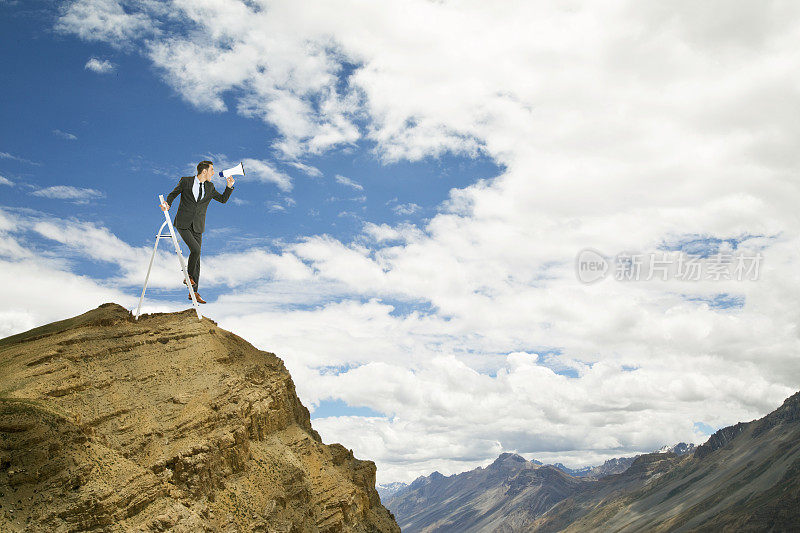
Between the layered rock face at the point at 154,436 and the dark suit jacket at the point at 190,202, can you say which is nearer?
the layered rock face at the point at 154,436

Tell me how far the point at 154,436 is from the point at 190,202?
14212 mm

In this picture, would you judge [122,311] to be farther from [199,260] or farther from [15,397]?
[199,260]

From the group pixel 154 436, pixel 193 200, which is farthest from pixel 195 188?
pixel 154 436

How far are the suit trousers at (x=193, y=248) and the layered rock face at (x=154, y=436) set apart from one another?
9.50 m

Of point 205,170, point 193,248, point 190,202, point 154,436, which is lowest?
point 154,436

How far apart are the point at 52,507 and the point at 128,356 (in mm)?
13073

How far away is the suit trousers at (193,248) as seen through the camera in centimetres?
2794

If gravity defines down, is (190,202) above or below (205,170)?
below

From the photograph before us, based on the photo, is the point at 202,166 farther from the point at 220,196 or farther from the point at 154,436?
the point at 154,436

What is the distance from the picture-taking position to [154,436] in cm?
3167

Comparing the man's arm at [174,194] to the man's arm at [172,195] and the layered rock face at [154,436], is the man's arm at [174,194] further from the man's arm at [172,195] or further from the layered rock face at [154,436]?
the layered rock face at [154,436]

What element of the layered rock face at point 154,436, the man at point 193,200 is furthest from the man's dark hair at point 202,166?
the layered rock face at point 154,436

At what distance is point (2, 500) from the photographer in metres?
23.3

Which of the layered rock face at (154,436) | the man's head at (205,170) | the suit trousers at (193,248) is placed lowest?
the layered rock face at (154,436)
